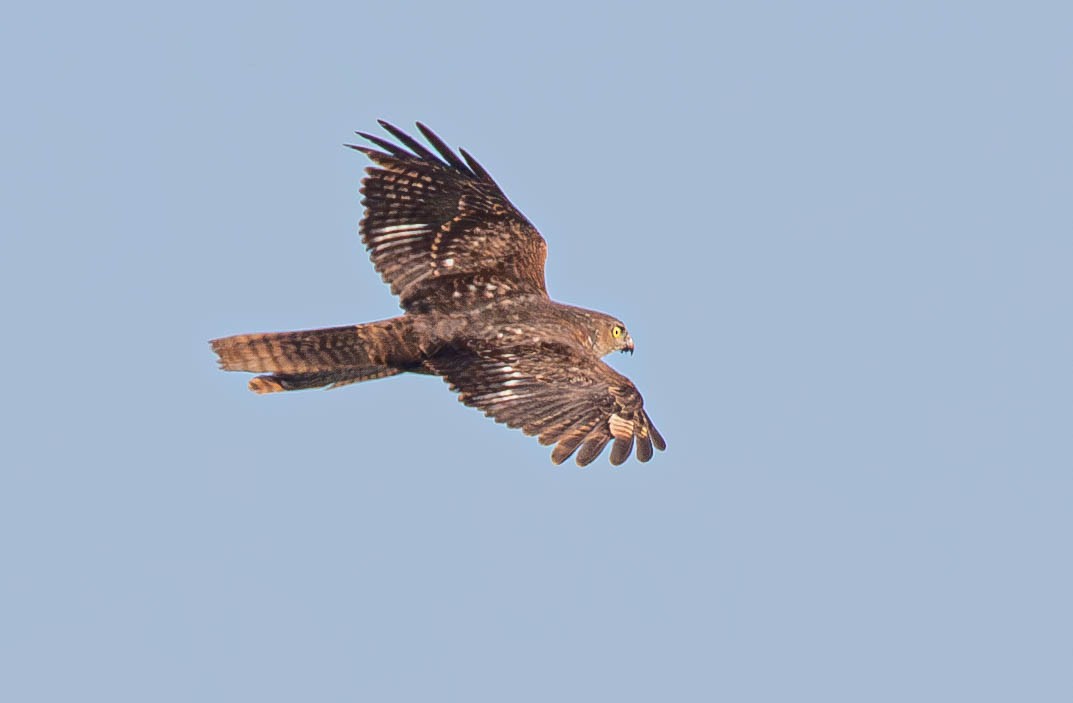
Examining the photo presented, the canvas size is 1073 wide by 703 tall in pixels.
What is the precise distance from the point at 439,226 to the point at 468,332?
119 cm

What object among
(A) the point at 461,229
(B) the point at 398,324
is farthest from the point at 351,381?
(A) the point at 461,229

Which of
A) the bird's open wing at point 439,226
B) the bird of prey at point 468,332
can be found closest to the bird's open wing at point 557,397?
the bird of prey at point 468,332

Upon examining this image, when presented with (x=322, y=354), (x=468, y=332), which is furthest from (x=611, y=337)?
(x=322, y=354)

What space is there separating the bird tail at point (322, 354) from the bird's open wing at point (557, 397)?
35 centimetres

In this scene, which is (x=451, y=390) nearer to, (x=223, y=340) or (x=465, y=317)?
(x=465, y=317)

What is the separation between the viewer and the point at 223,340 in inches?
520

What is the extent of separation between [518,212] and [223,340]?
2.82m

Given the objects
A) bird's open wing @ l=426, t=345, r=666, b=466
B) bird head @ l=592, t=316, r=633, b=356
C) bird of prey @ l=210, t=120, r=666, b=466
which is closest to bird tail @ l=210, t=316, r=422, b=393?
bird of prey @ l=210, t=120, r=666, b=466

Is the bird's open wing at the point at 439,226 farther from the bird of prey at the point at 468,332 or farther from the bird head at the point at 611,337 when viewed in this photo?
the bird head at the point at 611,337

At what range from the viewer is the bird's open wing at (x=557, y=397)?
12.7 m

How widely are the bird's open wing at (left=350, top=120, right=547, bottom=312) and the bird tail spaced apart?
2.42 feet

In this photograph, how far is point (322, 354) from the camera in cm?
1330

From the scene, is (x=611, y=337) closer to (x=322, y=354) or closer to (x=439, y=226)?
(x=439, y=226)

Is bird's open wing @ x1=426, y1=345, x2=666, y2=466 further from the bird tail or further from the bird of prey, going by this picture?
the bird tail
